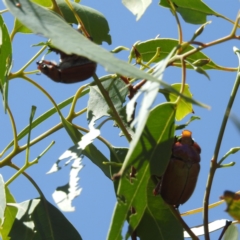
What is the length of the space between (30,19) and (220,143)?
328 mm

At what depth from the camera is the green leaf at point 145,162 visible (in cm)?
97

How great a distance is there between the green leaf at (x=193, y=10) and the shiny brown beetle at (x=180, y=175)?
14.6 inches

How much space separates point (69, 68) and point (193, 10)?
1.53 ft

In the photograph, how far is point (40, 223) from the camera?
121 centimetres

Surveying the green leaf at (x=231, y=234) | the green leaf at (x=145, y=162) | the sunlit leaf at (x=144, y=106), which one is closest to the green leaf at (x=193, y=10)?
the green leaf at (x=145, y=162)

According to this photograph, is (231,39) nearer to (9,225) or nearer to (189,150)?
(189,150)

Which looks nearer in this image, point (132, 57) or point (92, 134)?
point (92, 134)

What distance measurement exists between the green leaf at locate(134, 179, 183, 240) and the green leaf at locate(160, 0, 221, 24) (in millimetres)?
451

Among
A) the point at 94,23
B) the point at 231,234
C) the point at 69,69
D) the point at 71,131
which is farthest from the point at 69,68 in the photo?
the point at 231,234

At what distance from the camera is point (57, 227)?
122 centimetres

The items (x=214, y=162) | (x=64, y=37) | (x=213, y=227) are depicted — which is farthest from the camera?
(x=213, y=227)

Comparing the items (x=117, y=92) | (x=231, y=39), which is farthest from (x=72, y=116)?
(x=231, y=39)

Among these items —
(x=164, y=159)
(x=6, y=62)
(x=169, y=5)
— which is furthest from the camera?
(x=169, y=5)

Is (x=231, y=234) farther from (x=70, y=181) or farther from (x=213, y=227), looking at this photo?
(x=70, y=181)
